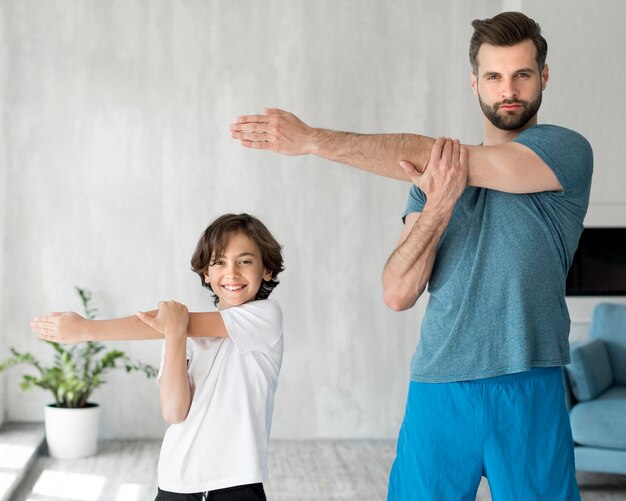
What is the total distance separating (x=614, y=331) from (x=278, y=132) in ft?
11.1

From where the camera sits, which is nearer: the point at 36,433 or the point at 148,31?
the point at 36,433

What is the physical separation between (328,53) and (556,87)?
52.8 inches

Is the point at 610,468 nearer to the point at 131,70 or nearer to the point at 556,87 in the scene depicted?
the point at 556,87

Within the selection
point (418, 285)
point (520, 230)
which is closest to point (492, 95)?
point (520, 230)

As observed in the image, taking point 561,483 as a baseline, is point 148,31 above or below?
above

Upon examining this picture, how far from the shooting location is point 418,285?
166 cm

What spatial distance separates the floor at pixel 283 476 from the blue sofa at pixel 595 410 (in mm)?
176

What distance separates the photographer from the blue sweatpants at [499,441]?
5.10ft

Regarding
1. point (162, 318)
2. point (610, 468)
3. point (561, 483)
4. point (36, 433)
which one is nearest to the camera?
point (561, 483)

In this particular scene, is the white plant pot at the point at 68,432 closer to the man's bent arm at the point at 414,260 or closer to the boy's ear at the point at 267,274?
the boy's ear at the point at 267,274

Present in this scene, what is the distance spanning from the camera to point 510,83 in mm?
1617

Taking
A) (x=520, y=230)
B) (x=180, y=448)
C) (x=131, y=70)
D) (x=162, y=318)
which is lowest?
(x=180, y=448)

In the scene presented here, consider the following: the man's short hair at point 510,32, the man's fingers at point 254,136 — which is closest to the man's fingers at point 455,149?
the man's short hair at point 510,32

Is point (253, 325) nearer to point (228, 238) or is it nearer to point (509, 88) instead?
point (228, 238)
